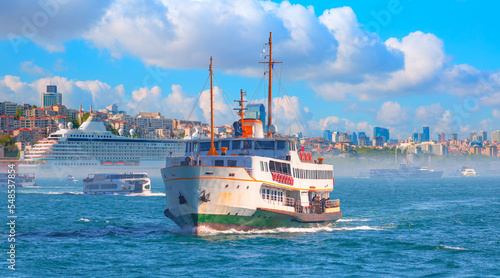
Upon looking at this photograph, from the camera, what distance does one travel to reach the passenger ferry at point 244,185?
38.6 meters

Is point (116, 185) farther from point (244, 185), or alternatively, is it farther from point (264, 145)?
point (244, 185)

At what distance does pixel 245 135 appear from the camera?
153 feet

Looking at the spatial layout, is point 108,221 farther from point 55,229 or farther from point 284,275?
point 284,275

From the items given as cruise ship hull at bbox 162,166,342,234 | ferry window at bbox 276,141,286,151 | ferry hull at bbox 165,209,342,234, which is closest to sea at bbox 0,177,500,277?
ferry hull at bbox 165,209,342,234

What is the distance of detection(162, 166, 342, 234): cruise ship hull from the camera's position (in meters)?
38.3

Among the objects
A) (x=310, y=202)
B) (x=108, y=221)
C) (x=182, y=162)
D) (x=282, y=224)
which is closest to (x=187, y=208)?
(x=182, y=162)

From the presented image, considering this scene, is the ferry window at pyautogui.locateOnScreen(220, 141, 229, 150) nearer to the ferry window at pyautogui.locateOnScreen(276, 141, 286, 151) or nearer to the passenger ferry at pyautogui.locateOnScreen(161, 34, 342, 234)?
the passenger ferry at pyautogui.locateOnScreen(161, 34, 342, 234)

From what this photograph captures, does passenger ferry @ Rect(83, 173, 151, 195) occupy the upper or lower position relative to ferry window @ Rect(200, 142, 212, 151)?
lower

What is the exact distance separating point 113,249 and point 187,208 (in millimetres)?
5228

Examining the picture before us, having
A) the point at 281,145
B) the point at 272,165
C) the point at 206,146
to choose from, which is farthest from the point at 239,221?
the point at 206,146

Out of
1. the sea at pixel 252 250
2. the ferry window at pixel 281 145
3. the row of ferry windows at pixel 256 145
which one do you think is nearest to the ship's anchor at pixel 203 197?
the sea at pixel 252 250

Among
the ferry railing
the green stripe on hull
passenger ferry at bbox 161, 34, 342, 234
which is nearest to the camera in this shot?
passenger ferry at bbox 161, 34, 342, 234

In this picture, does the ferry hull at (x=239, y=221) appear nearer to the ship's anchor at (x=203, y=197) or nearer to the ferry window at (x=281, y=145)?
the ship's anchor at (x=203, y=197)

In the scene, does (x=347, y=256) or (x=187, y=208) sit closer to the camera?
(x=347, y=256)
